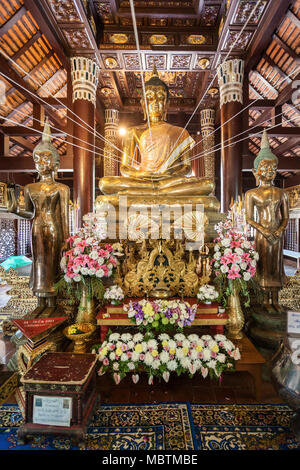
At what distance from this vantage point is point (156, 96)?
15.8ft

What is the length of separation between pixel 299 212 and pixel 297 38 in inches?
255

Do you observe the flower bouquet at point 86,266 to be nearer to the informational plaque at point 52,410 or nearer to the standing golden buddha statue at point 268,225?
the informational plaque at point 52,410

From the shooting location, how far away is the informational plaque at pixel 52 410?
1.60m

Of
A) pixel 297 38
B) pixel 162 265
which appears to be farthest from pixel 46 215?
pixel 297 38

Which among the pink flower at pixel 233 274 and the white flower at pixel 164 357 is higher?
the pink flower at pixel 233 274

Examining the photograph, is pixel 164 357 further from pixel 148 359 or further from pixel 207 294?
pixel 207 294

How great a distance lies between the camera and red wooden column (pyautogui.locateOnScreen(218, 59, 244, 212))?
6.18 meters

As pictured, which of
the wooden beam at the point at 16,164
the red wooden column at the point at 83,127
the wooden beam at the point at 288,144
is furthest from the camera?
the wooden beam at the point at 288,144

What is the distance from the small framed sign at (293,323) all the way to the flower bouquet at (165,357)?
708mm

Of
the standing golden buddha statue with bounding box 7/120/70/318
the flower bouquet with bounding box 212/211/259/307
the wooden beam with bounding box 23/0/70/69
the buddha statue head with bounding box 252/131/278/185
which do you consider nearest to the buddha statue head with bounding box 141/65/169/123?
the buddha statue head with bounding box 252/131/278/185

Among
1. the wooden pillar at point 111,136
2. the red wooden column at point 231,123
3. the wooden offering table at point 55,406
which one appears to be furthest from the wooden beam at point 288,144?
the wooden offering table at point 55,406

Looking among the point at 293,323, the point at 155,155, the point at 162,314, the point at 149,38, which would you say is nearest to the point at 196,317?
the point at 162,314

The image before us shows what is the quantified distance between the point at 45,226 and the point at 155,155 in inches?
102

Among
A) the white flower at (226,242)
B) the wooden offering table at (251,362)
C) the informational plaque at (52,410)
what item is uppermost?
the white flower at (226,242)
